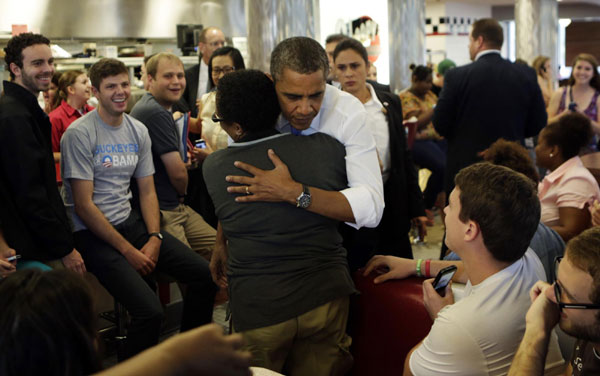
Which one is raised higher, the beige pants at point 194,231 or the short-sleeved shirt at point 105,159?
the short-sleeved shirt at point 105,159

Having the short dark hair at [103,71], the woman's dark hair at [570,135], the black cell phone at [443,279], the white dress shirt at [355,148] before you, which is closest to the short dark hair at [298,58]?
the white dress shirt at [355,148]

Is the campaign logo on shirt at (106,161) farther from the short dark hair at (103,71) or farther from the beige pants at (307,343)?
the beige pants at (307,343)

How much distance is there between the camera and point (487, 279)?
5.79ft

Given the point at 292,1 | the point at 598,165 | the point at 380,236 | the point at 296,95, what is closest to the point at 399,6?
the point at 292,1

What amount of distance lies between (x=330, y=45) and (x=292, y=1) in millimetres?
1159

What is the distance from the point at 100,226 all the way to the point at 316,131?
4.61 ft

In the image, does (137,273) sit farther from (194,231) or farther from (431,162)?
(431,162)

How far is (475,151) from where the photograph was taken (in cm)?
448

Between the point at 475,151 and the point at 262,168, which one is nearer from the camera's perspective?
the point at 262,168

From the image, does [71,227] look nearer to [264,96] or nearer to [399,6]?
[264,96]

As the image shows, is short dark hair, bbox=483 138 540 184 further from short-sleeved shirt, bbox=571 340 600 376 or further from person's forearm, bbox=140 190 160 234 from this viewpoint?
person's forearm, bbox=140 190 160 234

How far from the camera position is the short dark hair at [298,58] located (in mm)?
2059

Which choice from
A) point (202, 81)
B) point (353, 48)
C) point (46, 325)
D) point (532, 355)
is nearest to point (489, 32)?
point (353, 48)

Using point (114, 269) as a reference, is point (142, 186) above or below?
above
